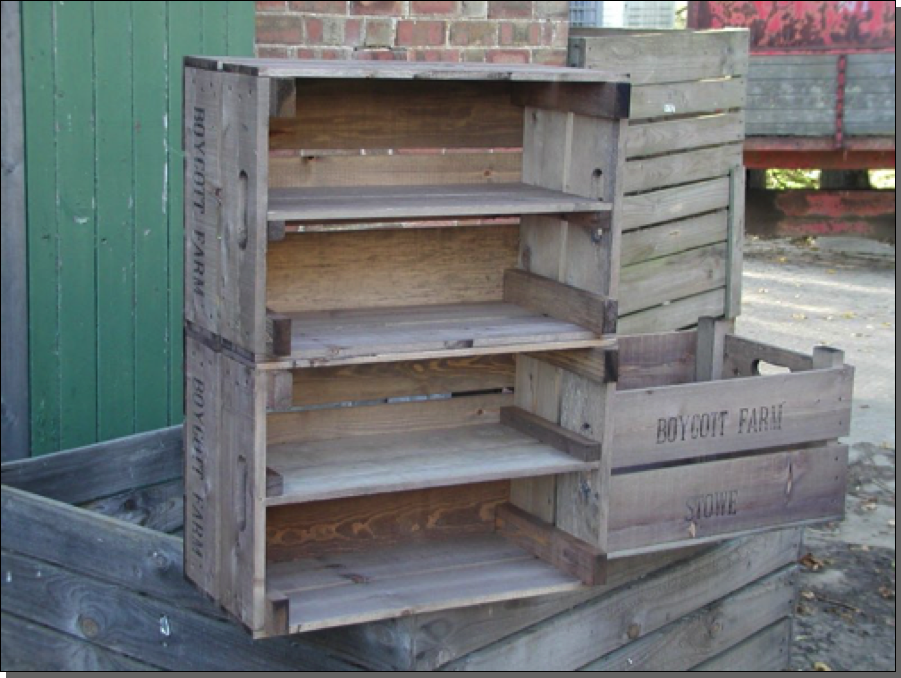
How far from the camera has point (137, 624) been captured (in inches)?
143

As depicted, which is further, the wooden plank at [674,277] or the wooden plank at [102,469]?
the wooden plank at [674,277]

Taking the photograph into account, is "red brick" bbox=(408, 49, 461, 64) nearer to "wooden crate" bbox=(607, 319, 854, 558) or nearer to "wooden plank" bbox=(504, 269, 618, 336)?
"wooden plank" bbox=(504, 269, 618, 336)

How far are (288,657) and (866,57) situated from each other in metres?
10.1

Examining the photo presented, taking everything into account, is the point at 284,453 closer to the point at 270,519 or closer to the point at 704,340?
the point at 270,519

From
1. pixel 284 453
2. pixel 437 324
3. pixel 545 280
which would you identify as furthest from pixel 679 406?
pixel 284 453

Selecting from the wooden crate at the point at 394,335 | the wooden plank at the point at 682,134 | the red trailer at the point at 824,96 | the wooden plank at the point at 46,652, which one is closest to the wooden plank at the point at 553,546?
the wooden crate at the point at 394,335

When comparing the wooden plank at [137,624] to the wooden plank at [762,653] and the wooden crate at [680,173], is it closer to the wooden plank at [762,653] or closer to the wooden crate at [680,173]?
the wooden plank at [762,653]

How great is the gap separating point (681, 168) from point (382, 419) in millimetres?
3073

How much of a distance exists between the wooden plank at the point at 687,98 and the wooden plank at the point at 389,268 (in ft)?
7.88

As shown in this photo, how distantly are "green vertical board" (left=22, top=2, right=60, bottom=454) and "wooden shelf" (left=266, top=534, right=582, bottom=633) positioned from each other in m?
1.65

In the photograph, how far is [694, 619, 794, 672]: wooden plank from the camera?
14.0ft

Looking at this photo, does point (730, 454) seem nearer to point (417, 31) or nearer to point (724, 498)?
point (724, 498)

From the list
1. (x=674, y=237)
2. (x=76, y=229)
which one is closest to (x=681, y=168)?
(x=674, y=237)

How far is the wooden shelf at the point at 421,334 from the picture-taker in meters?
3.15
